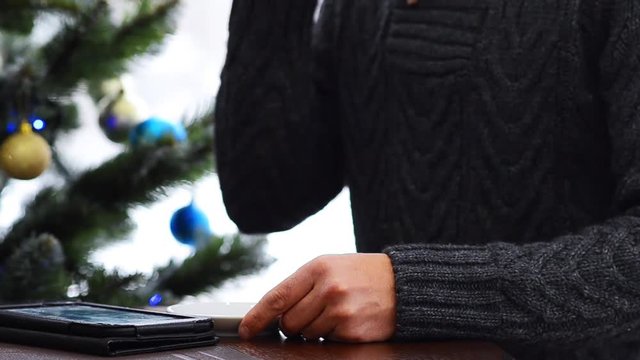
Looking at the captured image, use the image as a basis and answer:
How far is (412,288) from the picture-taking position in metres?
0.69

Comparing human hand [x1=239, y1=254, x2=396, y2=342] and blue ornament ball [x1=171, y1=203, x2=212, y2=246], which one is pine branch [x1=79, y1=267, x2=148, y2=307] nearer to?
blue ornament ball [x1=171, y1=203, x2=212, y2=246]

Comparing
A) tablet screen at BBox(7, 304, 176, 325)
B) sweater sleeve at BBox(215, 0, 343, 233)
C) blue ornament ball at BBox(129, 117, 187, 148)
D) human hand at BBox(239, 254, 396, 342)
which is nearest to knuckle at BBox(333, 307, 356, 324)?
human hand at BBox(239, 254, 396, 342)

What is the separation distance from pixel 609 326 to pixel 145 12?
3.48ft

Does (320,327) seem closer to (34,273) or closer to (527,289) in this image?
(527,289)

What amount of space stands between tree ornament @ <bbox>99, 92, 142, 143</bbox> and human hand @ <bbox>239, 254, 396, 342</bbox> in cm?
97

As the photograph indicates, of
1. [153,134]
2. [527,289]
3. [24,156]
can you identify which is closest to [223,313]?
[527,289]

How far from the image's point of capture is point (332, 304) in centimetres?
67

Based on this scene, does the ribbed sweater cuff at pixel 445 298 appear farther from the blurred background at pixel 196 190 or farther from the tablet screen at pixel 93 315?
the blurred background at pixel 196 190

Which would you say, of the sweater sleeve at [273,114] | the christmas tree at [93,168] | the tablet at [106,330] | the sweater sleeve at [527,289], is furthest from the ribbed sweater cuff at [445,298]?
the christmas tree at [93,168]

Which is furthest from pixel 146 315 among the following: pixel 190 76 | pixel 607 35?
pixel 190 76

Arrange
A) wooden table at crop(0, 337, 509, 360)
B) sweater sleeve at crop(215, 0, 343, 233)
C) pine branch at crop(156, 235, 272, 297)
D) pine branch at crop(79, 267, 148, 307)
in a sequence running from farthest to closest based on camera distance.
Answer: pine branch at crop(156, 235, 272, 297) < pine branch at crop(79, 267, 148, 307) < sweater sleeve at crop(215, 0, 343, 233) < wooden table at crop(0, 337, 509, 360)

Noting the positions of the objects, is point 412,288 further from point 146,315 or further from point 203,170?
point 203,170

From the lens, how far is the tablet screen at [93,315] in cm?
64

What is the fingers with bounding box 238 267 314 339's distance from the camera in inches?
26.6
